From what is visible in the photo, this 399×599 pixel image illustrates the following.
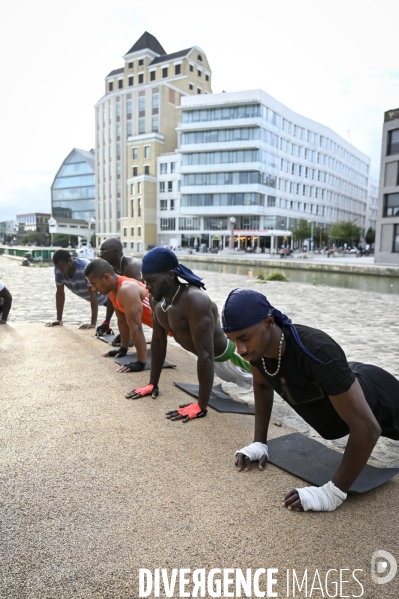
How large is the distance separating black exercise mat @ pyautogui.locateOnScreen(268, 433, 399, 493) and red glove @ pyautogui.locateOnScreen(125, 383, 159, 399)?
1.33 meters

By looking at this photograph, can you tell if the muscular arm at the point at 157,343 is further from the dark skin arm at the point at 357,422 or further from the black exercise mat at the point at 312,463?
the dark skin arm at the point at 357,422

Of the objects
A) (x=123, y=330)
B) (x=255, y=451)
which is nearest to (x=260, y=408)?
(x=255, y=451)

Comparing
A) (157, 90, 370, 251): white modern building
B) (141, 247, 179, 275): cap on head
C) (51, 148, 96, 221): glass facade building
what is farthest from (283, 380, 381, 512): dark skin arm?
(51, 148, 96, 221): glass facade building

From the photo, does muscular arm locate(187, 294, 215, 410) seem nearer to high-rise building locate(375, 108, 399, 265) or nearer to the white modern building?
high-rise building locate(375, 108, 399, 265)

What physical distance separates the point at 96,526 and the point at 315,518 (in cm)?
114

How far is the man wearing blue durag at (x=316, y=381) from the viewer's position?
2242mm

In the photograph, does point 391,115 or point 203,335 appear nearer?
point 203,335

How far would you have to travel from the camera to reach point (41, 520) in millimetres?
2373

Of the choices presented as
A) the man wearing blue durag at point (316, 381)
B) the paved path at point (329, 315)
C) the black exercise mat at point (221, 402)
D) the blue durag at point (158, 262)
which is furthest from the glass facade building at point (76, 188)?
the man wearing blue durag at point (316, 381)

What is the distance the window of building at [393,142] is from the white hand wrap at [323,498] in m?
38.4

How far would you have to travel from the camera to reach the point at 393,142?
35812mm

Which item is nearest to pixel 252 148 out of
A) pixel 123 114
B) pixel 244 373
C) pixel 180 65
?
pixel 180 65

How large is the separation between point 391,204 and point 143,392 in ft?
121

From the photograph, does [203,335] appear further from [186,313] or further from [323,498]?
[323,498]
